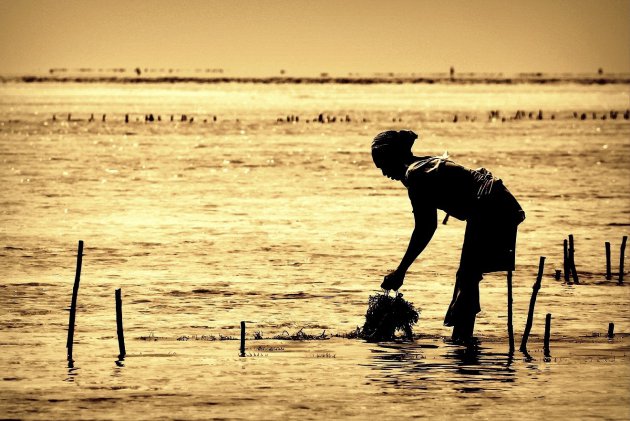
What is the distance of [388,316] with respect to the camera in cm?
1235

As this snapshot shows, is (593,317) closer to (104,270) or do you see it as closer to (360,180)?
(104,270)

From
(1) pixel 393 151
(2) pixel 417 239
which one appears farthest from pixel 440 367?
(1) pixel 393 151

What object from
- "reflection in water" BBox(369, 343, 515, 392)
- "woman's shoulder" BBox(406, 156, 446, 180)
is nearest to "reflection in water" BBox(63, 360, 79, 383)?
"reflection in water" BBox(369, 343, 515, 392)

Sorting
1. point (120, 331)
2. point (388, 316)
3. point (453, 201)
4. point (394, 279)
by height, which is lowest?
point (120, 331)

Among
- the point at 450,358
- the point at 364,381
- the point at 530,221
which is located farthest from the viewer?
the point at 530,221

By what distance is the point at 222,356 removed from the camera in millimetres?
12227

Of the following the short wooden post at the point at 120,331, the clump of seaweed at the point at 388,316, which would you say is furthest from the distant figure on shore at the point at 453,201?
the short wooden post at the point at 120,331

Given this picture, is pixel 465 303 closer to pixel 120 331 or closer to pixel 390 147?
pixel 390 147

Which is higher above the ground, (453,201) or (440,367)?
(453,201)

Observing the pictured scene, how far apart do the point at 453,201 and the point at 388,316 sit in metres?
1.85

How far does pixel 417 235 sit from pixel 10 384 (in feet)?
10.7

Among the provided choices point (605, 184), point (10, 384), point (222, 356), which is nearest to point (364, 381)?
point (222, 356)

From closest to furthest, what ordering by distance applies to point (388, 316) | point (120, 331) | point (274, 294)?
point (120, 331) → point (388, 316) → point (274, 294)

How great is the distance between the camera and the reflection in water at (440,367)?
1087 centimetres
